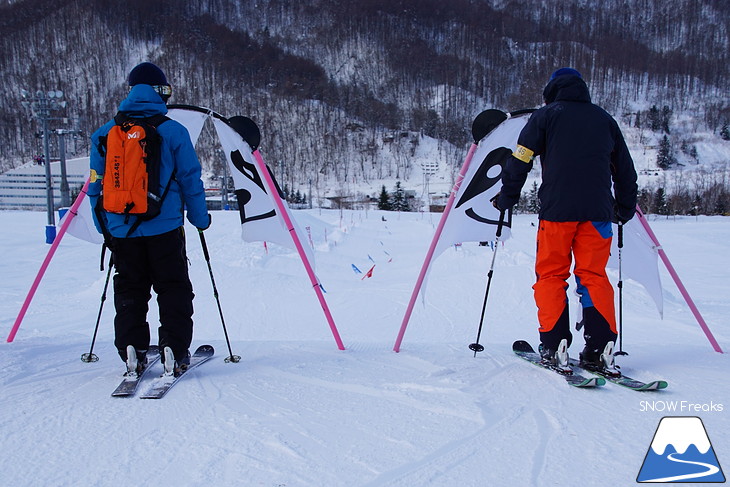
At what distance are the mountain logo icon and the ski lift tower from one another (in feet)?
240

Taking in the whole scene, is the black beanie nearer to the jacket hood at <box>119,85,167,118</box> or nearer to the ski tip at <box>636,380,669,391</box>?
the jacket hood at <box>119,85,167,118</box>

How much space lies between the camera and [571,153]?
2.87 metres

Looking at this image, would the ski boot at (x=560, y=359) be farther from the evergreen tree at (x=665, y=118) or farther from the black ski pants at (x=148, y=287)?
the evergreen tree at (x=665, y=118)

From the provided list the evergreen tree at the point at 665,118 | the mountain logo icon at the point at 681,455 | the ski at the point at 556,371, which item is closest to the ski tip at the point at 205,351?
the ski at the point at 556,371

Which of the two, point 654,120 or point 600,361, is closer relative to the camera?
point 600,361

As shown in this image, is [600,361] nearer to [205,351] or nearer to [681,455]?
[681,455]

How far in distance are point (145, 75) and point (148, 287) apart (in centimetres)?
131

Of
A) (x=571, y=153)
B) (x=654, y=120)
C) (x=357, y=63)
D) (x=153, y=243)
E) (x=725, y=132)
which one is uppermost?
(x=357, y=63)

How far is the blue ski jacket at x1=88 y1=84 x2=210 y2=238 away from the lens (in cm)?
270

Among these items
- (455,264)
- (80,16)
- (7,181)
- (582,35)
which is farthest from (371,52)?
(455,264)

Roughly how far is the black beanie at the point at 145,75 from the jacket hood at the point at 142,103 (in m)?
0.08

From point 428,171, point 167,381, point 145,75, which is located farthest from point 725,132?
point 167,381

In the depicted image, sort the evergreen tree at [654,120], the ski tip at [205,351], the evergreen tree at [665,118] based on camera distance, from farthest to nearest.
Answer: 1. the evergreen tree at [654,120]
2. the evergreen tree at [665,118]
3. the ski tip at [205,351]

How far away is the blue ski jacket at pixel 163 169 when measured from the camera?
106 inches
